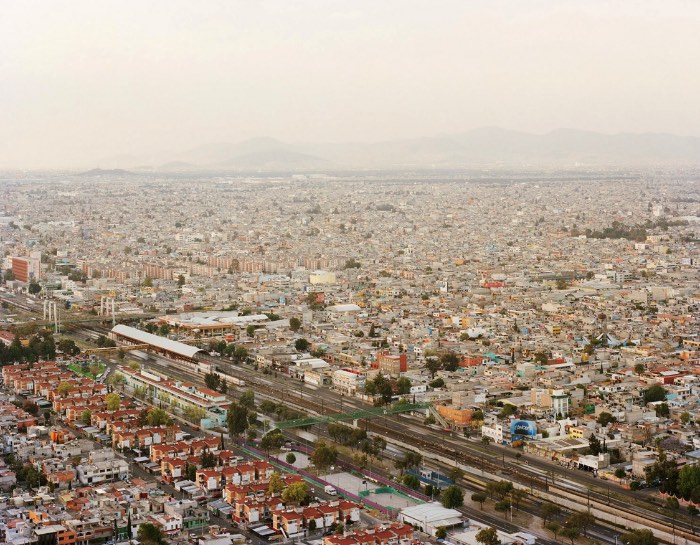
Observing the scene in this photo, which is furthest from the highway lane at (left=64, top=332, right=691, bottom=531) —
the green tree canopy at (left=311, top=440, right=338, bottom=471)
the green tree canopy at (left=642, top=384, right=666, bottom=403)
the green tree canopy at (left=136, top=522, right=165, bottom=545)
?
the green tree canopy at (left=136, top=522, right=165, bottom=545)

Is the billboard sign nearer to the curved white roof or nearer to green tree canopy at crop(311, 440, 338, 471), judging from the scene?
green tree canopy at crop(311, 440, 338, 471)

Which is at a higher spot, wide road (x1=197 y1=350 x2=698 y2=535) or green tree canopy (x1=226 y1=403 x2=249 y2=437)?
green tree canopy (x1=226 y1=403 x2=249 y2=437)

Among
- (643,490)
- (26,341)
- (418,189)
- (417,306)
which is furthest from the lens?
(418,189)

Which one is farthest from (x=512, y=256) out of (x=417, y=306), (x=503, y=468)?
(x=503, y=468)

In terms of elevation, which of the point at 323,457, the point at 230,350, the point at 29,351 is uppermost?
the point at 323,457

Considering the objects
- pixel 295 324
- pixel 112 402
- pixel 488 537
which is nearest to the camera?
pixel 488 537

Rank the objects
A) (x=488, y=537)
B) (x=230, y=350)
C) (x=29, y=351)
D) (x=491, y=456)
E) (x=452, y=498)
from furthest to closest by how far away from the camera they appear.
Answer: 1. (x=230, y=350)
2. (x=29, y=351)
3. (x=491, y=456)
4. (x=452, y=498)
5. (x=488, y=537)

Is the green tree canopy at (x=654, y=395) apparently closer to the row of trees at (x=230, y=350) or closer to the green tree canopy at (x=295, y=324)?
the row of trees at (x=230, y=350)

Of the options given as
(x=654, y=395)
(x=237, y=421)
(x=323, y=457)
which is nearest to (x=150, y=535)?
(x=323, y=457)

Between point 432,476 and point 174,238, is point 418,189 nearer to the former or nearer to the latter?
point 174,238

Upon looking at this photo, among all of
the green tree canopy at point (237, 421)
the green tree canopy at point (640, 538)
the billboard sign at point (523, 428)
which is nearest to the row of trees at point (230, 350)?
the green tree canopy at point (237, 421)

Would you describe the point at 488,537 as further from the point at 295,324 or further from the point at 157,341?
the point at 295,324
